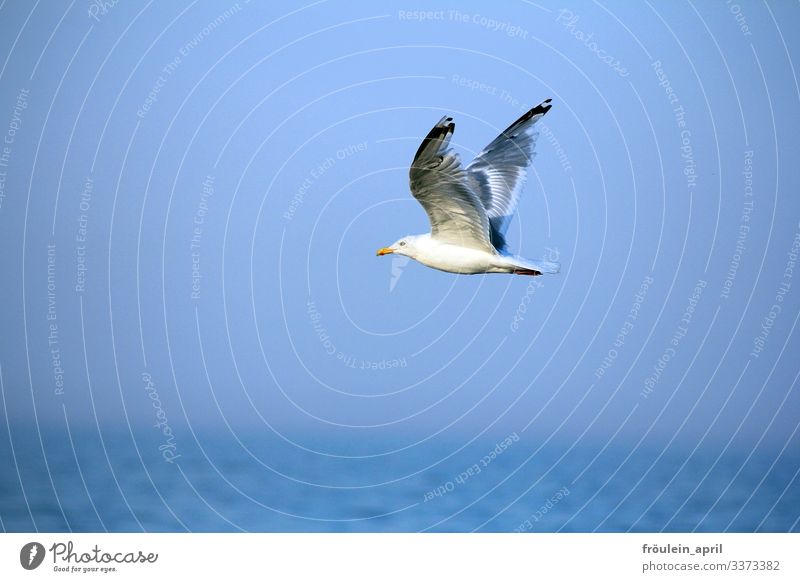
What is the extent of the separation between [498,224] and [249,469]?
4.63m

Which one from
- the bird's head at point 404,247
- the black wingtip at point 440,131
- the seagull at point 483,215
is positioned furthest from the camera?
the bird's head at point 404,247

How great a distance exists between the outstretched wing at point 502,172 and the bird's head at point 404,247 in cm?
37

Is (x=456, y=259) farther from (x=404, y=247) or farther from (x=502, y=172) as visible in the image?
(x=502, y=172)

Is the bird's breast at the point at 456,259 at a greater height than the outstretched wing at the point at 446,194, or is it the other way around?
the outstretched wing at the point at 446,194

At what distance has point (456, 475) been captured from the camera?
34.8 ft
